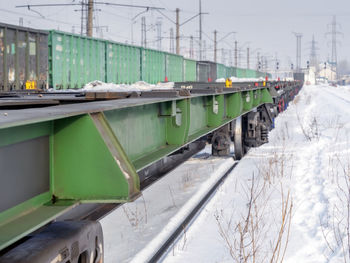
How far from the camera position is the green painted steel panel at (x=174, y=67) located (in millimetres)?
30375

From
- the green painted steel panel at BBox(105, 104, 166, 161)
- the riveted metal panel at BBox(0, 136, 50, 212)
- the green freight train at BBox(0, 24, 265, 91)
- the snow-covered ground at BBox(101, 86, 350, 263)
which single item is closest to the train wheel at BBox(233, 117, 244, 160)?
the snow-covered ground at BBox(101, 86, 350, 263)

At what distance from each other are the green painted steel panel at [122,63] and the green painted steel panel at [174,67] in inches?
251

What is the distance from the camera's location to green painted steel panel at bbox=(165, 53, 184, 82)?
30375 millimetres

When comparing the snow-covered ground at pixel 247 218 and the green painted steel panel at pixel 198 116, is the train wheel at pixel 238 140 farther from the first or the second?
the green painted steel panel at pixel 198 116

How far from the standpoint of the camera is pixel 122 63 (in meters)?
21.8

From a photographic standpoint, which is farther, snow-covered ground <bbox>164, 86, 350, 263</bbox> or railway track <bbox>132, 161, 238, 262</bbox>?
railway track <bbox>132, 161, 238, 262</bbox>

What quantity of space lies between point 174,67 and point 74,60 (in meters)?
15.2

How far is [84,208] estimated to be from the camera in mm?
4188

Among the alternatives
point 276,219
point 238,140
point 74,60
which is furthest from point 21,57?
point 276,219

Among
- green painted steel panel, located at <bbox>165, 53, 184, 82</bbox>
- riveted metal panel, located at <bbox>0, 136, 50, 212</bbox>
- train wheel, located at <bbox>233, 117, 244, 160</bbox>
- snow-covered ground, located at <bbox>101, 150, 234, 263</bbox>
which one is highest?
green painted steel panel, located at <bbox>165, 53, 184, 82</bbox>

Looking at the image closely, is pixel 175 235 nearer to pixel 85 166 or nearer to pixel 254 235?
pixel 254 235

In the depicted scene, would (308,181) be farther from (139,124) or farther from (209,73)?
(209,73)

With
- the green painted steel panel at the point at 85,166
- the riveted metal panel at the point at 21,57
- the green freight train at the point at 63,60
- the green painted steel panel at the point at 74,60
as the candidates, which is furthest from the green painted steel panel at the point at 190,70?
the green painted steel panel at the point at 85,166

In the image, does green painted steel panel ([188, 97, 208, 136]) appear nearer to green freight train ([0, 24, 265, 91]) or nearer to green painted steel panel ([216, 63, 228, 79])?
green freight train ([0, 24, 265, 91])
